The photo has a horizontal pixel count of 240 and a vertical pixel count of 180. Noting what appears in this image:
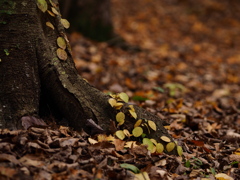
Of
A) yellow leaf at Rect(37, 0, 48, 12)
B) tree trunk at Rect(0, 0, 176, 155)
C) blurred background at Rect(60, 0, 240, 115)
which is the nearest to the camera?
tree trunk at Rect(0, 0, 176, 155)

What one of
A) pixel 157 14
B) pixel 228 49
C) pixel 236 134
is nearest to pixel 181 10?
pixel 157 14

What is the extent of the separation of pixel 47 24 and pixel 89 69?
9.63 ft

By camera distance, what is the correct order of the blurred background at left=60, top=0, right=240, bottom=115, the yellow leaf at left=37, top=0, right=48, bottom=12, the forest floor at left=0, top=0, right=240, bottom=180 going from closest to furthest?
the forest floor at left=0, top=0, right=240, bottom=180, the yellow leaf at left=37, top=0, right=48, bottom=12, the blurred background at left=60, top=0, right=240, bottom=115

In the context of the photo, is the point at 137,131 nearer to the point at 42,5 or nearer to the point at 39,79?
the point at 39,79

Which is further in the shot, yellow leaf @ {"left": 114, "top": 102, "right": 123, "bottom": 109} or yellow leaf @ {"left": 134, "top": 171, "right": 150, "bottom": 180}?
yellow leaf @ {"left": 114, "top": 102, "right": 123, "bottom": 109}

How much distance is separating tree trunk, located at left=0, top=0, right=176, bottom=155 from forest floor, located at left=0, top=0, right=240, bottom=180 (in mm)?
157

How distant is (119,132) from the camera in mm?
2508

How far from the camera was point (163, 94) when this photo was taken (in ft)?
Answer: 16.0

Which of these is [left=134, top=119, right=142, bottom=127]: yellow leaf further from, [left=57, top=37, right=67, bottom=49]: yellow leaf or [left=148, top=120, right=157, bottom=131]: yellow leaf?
[left=57, top=37, right=67, bottom=49]: yellow leaf

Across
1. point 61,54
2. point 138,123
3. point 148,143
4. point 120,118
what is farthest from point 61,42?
point 148,143

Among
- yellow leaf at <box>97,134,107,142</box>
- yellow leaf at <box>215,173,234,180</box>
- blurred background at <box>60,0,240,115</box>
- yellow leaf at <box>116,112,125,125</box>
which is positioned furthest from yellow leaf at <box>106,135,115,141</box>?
blurred background at <box>60,0,240,115</box>

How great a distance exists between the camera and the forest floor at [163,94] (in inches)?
82.3

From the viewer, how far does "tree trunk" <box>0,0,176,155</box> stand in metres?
2.31

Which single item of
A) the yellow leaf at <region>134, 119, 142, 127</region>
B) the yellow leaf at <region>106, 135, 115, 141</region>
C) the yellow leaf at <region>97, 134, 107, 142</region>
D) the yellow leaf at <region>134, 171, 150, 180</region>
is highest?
the yellow leaf at <region>134, 119, 142, 127</region>
